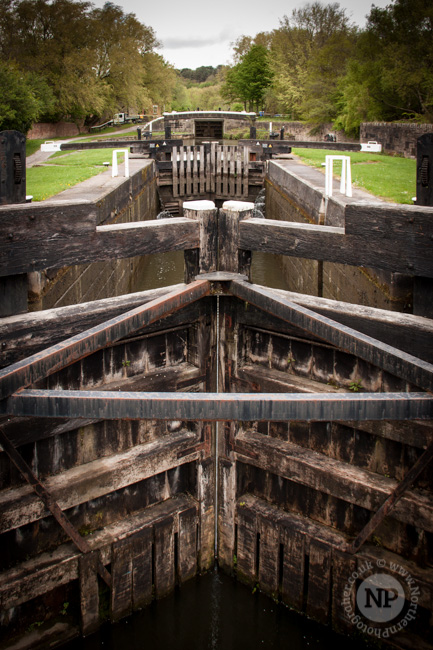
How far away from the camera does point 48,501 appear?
458 centimetres

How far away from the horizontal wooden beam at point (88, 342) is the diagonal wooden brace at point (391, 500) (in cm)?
221

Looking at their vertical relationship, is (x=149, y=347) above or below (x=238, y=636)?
above

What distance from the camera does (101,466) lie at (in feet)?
16.5

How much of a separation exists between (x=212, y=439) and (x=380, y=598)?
78.4 inches

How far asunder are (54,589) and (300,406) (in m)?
2.73

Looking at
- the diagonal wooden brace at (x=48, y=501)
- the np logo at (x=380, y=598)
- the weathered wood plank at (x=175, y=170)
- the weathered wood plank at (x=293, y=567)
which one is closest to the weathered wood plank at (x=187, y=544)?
the diagonal wooden brace at (x=48, y=501)

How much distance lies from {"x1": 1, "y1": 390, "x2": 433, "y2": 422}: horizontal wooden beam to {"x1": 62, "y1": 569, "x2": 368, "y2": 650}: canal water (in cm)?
259

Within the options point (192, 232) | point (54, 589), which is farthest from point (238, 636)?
point (192, 232)

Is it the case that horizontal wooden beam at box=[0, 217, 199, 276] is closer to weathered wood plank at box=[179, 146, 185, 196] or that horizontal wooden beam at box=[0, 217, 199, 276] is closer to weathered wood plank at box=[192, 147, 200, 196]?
weathered wood plank at box=[179, 146, 185, 196]

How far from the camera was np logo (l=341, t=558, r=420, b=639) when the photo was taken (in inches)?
184

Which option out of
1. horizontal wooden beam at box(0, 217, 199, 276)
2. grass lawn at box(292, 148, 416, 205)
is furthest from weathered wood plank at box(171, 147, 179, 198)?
horizontal wooden beam at box(0, 217, 199, 276)

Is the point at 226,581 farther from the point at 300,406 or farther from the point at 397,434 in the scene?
the point at 300,406

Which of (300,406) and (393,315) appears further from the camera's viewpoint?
(393,315)

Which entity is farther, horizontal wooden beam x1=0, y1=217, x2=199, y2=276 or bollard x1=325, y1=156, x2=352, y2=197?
bollard x1=325, y1=156, x2=352, y2=197
